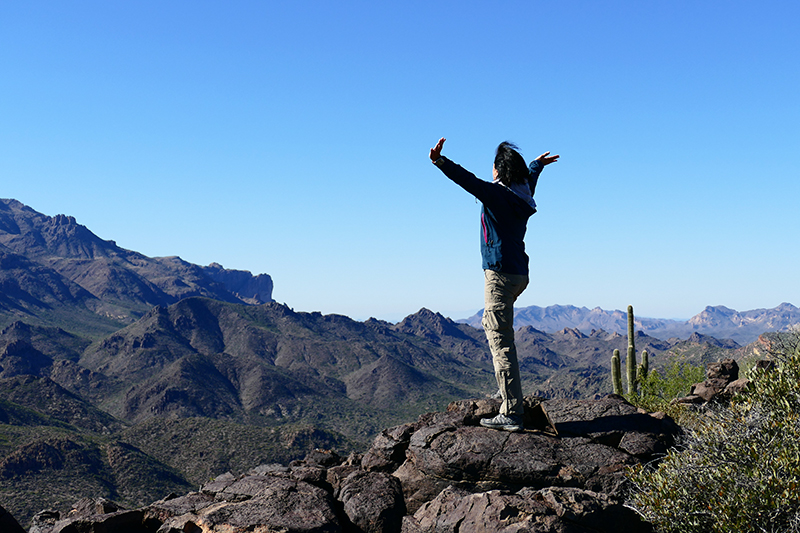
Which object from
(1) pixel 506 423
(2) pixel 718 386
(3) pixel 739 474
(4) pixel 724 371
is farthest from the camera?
(4) pixel 724 371

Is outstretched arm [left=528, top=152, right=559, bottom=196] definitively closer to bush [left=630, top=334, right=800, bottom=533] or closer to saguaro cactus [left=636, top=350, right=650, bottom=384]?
bush [left=630, top=334, right=800, bottom=533]

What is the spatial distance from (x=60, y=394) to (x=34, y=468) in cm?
5248

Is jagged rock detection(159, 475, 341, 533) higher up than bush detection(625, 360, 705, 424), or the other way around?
bush detection(625, 360, 705, 424)

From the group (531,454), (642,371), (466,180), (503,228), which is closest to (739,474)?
(531,454)

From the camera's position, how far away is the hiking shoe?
33.9 ft

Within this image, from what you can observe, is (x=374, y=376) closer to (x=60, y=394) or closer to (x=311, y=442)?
(x=60, y=394)

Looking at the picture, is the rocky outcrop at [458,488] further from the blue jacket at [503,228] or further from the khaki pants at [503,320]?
the blue jacket at [503,228]

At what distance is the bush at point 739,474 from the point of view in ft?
23.7

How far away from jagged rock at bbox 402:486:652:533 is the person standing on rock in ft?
6.26

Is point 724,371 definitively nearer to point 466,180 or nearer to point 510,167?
point 510,167

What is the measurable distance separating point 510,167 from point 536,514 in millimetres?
5021

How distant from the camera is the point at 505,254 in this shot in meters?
9.84

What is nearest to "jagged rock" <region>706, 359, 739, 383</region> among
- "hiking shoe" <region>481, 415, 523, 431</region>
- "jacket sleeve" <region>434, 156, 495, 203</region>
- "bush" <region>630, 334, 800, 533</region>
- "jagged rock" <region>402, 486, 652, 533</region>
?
"bush" <region>630, 334, 800, 533</region>

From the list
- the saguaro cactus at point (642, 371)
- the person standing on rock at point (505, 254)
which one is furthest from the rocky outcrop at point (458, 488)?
the saguaro cactus at point (642, 371)
